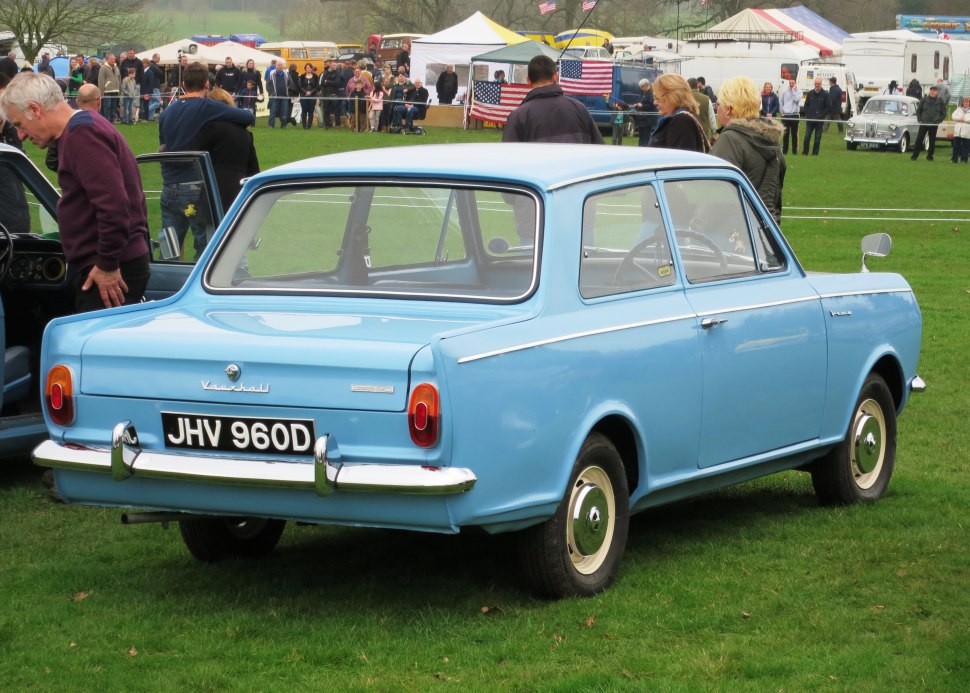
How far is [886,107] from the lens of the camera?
45.9 meters

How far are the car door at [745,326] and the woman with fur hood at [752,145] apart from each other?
2846 millimetres

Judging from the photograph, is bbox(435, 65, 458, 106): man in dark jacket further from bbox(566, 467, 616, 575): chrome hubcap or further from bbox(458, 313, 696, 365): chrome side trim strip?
bbox(566, 467, 616, 575): chrome hubcap

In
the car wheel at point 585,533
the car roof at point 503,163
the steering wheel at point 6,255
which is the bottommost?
the car wheel at point 585,533

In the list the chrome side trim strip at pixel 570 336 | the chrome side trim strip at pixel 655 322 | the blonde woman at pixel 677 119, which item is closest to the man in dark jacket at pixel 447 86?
the blonde woman at pixel 677 119

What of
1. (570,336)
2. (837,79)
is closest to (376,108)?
(837,79)

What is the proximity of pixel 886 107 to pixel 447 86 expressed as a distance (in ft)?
41.1

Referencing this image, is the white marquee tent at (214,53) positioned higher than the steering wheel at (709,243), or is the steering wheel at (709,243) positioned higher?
the steering wheel at (709,243)

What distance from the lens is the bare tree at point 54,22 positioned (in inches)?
1996

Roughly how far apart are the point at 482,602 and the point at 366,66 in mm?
51511

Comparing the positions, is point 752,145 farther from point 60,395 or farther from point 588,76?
point 588,76

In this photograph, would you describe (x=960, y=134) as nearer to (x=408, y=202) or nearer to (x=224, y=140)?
(x=224, y=140)

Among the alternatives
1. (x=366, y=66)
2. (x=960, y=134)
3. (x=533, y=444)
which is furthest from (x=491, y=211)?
(x=366, y=66)

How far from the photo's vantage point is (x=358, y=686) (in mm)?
4887

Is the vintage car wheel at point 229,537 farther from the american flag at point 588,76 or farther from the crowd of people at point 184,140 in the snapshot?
the american flag at point 588,76
